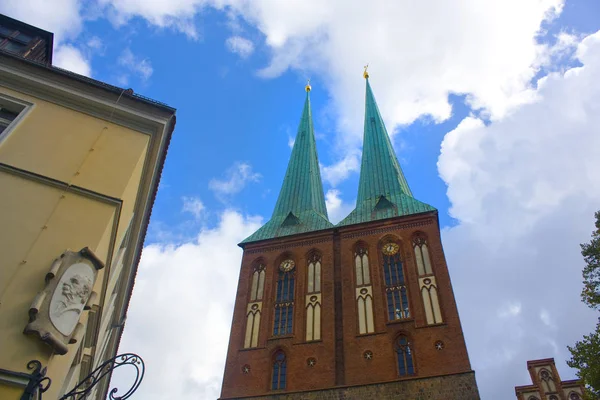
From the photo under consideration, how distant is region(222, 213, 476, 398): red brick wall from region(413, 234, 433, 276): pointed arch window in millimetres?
272

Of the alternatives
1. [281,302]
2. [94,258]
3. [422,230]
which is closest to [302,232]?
[281,302]

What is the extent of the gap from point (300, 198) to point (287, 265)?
603 cm

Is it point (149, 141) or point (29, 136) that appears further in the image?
point (149, 141)

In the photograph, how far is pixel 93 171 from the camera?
25.7ft

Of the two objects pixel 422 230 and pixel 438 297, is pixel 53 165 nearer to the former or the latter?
pixel 438 297

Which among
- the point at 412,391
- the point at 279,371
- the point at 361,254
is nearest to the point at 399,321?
the point at 412,391

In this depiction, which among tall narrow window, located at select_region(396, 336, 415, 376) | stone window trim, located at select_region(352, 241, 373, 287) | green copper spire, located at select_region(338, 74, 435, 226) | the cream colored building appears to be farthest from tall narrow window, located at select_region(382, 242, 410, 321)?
the cream colored building

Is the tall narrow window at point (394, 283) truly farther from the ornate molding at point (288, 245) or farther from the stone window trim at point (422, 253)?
the ornate molding at point (288, 245)

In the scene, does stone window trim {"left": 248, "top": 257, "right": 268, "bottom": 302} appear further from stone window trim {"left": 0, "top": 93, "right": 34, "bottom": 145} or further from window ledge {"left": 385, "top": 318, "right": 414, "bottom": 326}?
stone window trim {"left": 0, "top": 93, "right": 34, "bottom": 145}

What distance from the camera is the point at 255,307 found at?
24.4 metres

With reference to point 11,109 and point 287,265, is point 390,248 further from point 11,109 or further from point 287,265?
point 11,109

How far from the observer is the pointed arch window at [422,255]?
76.5 feet

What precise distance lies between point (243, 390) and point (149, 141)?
604 inches

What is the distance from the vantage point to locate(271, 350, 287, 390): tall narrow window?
21.1 metres
